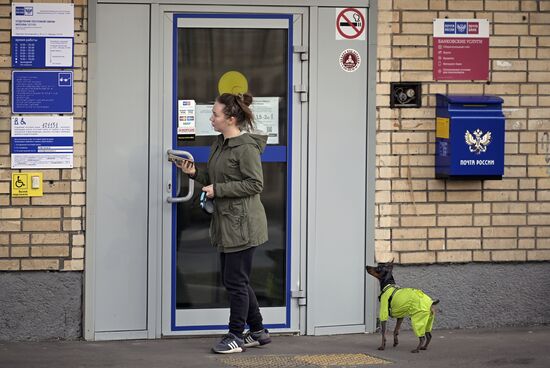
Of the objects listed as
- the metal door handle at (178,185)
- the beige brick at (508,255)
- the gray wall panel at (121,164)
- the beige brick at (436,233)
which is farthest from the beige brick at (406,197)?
the gray wall panel at (121,164)

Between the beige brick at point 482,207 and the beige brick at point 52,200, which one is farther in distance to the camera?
the beige brick at point 482,207

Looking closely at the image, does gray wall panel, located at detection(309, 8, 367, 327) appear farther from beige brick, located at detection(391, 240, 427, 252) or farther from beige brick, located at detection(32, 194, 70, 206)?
beige brick, located at detection(32, 194, 70, 206)

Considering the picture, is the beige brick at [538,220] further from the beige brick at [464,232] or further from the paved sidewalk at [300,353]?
the paved sidewalk at [300,353]

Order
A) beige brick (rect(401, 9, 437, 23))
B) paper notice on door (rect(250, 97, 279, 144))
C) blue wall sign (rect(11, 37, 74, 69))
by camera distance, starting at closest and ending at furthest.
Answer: blue wall sign (rect(11, 37, 74, 69)), paper notice on door (rect(250, 97, 279, 144)), beige brick (rect(401, 9, 437, 23))

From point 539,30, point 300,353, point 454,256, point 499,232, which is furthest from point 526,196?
point 300,353

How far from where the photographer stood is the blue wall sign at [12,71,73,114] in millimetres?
8242

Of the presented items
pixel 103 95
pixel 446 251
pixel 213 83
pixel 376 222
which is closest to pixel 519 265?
pixel 446 251

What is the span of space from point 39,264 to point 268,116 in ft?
6.09

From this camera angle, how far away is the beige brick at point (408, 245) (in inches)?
344

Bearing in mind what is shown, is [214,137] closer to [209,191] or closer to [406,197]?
[209,191]

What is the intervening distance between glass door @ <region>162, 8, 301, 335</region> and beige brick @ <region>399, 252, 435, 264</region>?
82 cm

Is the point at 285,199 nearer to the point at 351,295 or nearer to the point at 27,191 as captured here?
the point at 351,295

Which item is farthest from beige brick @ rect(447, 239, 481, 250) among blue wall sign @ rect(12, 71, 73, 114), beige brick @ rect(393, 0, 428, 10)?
blue wall sign @ rect(12, 71, 73, 114)

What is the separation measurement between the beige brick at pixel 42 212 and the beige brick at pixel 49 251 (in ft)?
0.69
